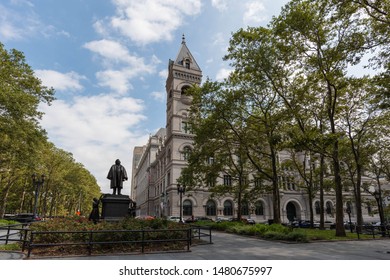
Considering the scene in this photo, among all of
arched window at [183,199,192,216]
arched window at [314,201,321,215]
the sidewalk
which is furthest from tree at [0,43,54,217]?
arched window at [314,201,321,215]

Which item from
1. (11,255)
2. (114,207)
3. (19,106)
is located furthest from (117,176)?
(19,106)

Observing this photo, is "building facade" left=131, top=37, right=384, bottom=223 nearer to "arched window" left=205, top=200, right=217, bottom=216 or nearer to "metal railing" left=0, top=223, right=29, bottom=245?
"arched window" left=205, top=200, right=217, bottom=216

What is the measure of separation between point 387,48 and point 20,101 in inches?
1028

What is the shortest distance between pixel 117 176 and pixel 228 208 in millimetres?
34668

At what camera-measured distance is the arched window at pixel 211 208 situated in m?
46.6

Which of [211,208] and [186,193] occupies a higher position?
[186,193]

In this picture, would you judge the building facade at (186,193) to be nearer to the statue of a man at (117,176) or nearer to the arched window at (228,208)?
the arched window at (228,208)

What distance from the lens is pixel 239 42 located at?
22.1m

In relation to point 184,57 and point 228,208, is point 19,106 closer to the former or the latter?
point 228,208

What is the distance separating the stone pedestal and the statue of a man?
0.99 meters

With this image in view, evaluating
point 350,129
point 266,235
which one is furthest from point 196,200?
point 266,235

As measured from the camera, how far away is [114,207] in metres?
15.8

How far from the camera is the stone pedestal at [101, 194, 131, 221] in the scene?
612 inches

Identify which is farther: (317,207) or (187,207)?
(317,207)
